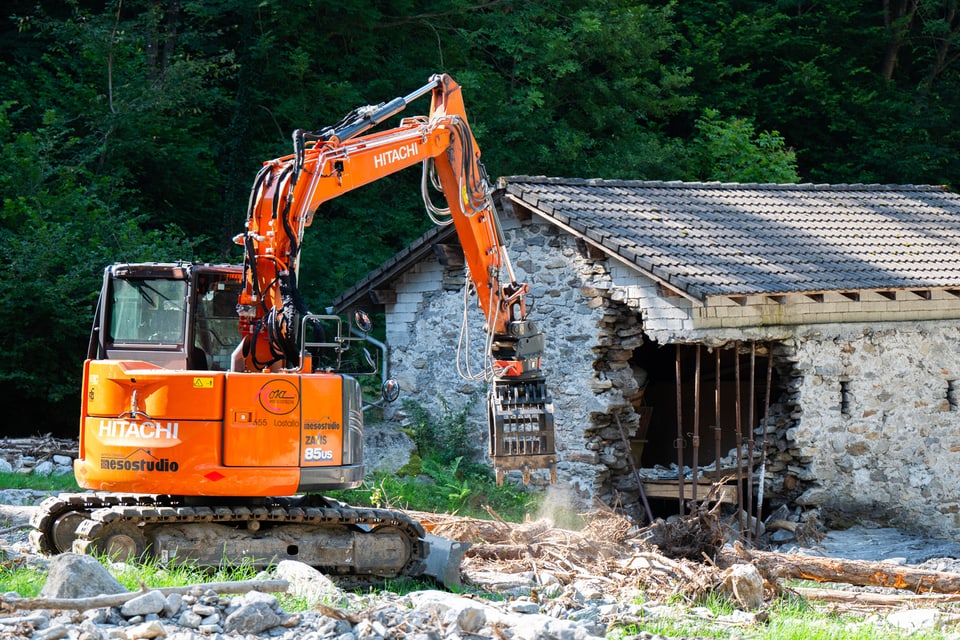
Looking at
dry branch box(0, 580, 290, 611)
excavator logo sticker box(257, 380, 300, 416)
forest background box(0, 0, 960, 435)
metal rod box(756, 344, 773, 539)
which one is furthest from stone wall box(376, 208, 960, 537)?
dry branch box(0, 580, 290, 611)

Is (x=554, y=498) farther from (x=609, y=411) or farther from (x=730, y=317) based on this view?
(x=730, y=317)

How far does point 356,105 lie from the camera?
855 inches

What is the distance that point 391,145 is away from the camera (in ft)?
32.0

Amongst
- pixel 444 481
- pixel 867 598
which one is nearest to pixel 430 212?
pixel 867 598

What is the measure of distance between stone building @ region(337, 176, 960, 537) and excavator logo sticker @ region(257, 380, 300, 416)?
214 inches

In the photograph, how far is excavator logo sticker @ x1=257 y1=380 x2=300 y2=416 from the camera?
329 inches

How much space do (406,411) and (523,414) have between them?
6.63 m

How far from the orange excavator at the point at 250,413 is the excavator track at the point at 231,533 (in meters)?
0.01

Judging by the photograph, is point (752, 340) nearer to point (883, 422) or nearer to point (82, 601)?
point (883, 422)

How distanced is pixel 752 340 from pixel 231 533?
7.17 metres

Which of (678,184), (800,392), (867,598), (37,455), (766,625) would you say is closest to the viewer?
(766,625)

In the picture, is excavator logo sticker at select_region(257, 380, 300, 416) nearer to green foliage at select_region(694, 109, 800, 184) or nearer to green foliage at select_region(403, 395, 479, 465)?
green foliage at select_region(403, 395, 479, 465)

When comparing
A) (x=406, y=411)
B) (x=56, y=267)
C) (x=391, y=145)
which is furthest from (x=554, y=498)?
(x=56, y=267)

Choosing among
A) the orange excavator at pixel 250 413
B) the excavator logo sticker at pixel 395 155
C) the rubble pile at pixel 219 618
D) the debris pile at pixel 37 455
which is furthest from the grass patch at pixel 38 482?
the rubble pile at pixel 219 618
